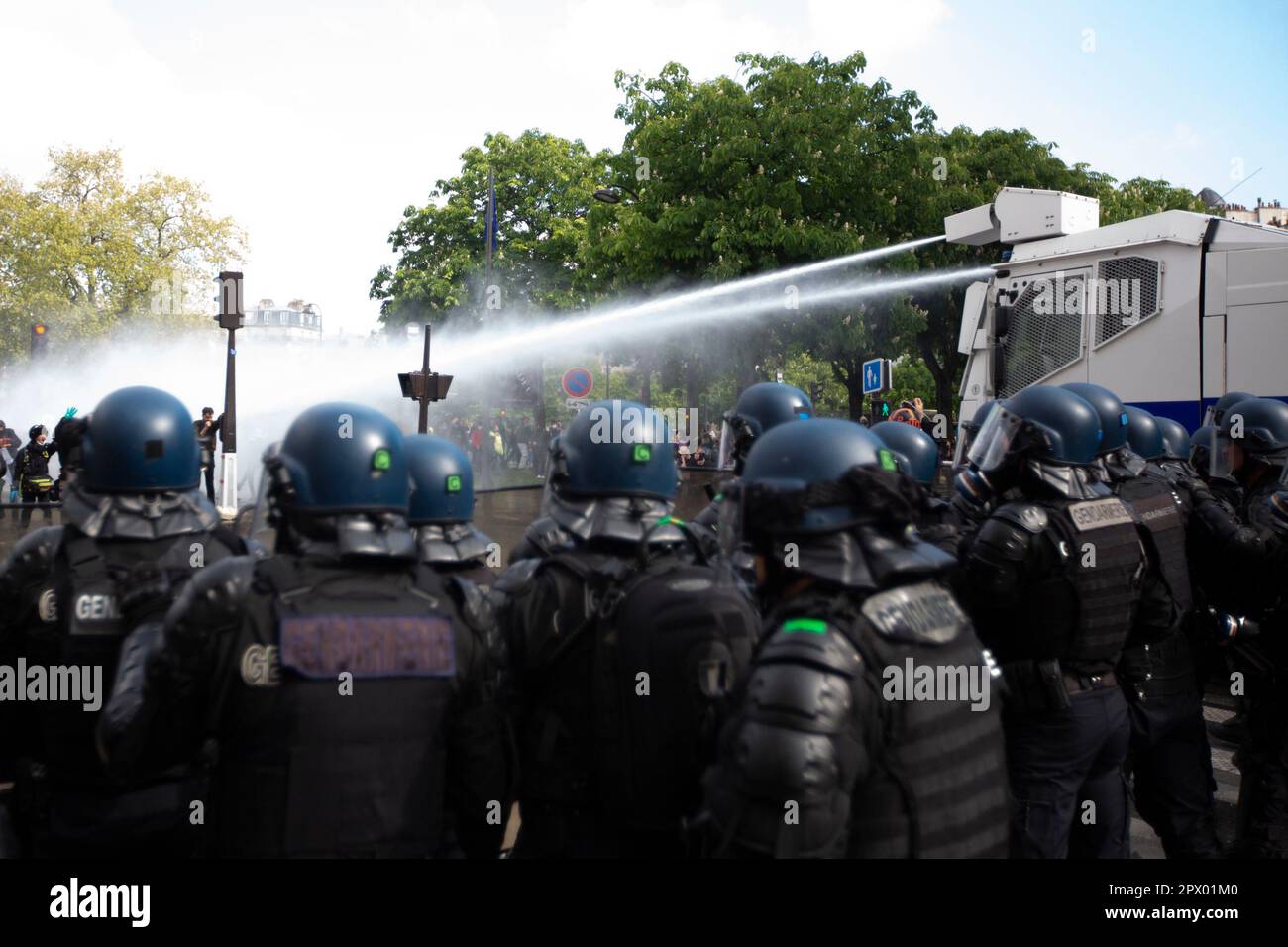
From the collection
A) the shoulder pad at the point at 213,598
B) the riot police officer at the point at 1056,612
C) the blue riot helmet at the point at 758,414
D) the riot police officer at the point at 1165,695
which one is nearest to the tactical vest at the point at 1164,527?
the riot police officer at the point at 1165,695

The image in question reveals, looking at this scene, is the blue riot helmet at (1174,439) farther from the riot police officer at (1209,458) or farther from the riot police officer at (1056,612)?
the riot police officer at (1056,612)

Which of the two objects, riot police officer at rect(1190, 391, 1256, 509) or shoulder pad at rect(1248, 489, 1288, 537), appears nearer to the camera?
shoulder pad at rect(1248, 489, 1288, 537)

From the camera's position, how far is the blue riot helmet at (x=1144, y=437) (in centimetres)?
595

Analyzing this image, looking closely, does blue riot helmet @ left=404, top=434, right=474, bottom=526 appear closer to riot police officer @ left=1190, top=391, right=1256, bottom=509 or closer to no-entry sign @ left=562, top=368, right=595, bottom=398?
riot police officer @ left=1190, top=391, right=1256, bottom=509

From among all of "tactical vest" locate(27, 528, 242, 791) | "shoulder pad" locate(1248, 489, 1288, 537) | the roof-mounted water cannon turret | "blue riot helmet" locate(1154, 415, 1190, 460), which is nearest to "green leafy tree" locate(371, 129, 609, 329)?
the roof-mounted water cannon turret

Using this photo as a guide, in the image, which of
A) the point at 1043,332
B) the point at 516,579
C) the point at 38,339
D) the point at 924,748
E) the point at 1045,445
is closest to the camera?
the point at 924,748

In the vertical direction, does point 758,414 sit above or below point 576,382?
below

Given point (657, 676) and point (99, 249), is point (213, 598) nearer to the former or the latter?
point (657, 676)

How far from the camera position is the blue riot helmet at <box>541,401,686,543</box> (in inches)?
130

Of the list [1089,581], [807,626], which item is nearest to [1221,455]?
[1089,581]

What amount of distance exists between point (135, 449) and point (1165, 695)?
4139 mm

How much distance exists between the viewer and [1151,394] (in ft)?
31.9

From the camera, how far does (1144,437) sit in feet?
19.6

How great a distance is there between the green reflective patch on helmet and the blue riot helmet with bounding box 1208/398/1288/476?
4600 mm
